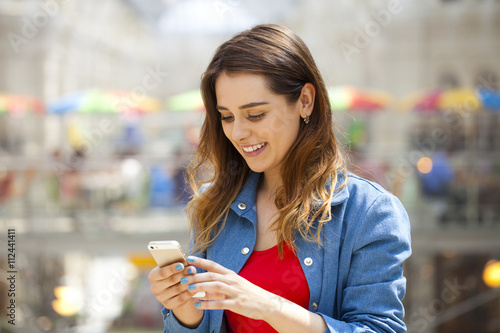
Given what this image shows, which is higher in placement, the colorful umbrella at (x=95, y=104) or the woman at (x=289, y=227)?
the woman at (x=289, y=227)

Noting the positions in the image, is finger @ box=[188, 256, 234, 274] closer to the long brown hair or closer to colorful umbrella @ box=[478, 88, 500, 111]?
the long brown hair

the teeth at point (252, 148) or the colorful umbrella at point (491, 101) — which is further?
the colorful umbrella at point (491, 101)

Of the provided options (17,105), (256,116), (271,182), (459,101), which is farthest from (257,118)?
(17,105)

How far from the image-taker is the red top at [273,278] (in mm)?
1342

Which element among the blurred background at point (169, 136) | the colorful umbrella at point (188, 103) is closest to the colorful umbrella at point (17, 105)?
the blurred background at point (169, 136)

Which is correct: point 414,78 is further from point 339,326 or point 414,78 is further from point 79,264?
point 339,326

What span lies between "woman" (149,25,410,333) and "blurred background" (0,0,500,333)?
0.90ft

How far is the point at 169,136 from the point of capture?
709 inches

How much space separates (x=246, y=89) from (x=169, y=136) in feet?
55.5

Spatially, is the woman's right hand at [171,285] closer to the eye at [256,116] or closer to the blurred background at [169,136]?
the eye at [256,116]

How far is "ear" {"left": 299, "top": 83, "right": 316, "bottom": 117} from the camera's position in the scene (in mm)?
1424

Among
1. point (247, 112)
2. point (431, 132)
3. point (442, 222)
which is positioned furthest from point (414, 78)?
point (247, 112)

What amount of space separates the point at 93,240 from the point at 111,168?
1214 mm

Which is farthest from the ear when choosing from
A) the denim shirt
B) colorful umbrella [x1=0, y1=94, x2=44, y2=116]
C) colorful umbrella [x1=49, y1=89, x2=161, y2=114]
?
colorful umbrella [x1=0, y1=94, x2=44, y2=116]
